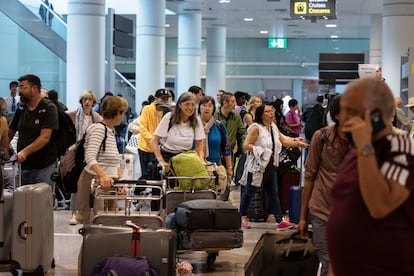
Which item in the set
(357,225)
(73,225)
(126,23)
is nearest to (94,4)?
(126,23)

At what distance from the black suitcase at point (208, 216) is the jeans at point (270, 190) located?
2771 mm

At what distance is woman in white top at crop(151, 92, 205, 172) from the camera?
836 centimetres

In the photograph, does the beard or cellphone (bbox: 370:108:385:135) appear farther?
the beard

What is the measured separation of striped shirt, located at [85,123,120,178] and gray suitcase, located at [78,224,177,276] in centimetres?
131

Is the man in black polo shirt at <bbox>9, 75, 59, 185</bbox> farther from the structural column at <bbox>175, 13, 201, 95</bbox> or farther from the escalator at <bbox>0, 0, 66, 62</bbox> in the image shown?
the structural column at <bbox>175, 13, 201, 95</bbox>

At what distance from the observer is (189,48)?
2945 centimetres

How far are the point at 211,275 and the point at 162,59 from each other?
15925 millimetres


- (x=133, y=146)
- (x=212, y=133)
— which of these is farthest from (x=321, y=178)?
(x=133, y=146)

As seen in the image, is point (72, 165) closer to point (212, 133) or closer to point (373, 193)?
point (212, 133)

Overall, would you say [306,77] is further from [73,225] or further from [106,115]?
[106,115]

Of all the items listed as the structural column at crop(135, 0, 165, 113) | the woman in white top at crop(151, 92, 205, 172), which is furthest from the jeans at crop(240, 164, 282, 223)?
the structural column at crop(135, 0, 165, 113)

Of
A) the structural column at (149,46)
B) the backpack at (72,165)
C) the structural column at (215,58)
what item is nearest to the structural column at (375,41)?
the structural column at (215,58)

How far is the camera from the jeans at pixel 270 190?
996 cm

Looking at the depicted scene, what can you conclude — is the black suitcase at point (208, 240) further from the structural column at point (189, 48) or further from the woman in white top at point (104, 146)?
the structural column at point (189, 48)
